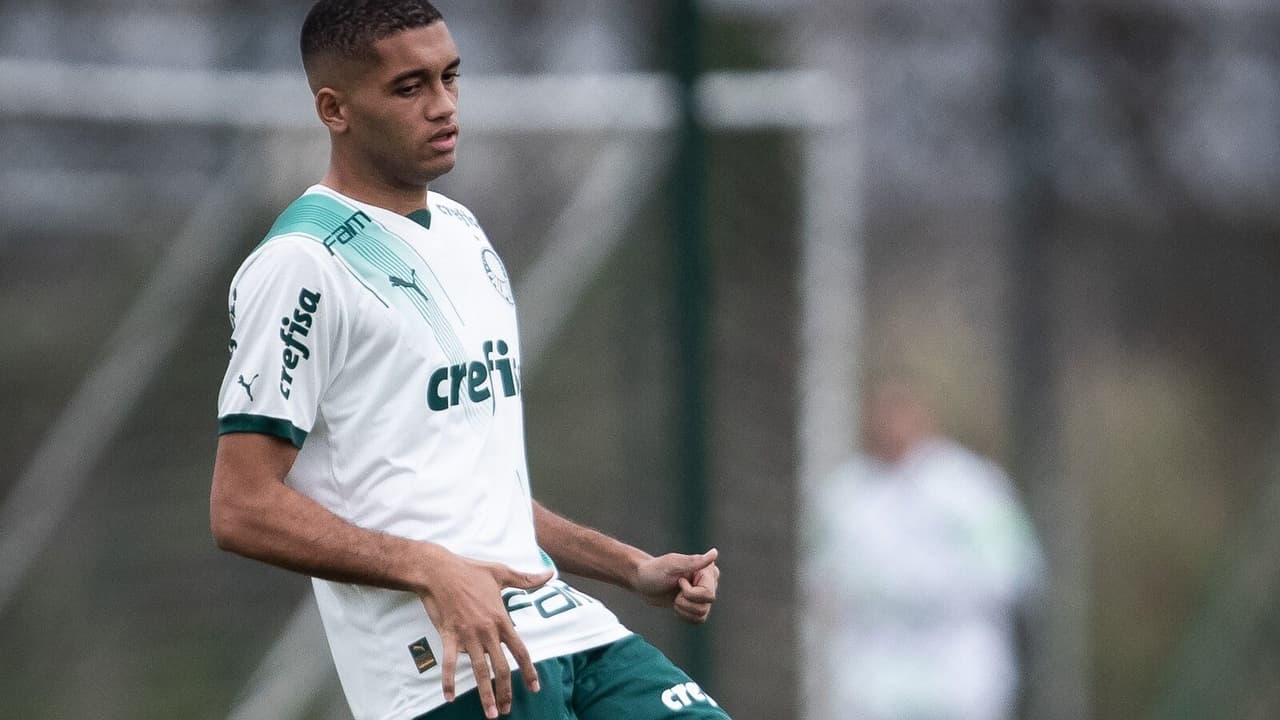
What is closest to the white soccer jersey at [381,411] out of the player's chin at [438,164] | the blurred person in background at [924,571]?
the player's chin at [438,164]

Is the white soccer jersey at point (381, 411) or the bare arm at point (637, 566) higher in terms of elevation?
the white soccer jersey at point (381, 411)

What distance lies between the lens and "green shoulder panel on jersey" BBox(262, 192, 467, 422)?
9.72 ft

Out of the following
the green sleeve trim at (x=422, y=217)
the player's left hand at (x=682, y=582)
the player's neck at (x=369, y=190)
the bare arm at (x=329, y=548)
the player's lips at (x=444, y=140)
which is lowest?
the player's left hand at (x=682, y=582)

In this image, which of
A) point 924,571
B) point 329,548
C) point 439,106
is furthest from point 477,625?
point 924,571

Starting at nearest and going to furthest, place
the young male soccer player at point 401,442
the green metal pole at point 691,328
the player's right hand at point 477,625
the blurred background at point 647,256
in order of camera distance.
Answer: the player's right hand at point 477,625 → the young male soccer player at point 401,442 → the green metal pole at point 691,328 → the blurred background at point 647,256

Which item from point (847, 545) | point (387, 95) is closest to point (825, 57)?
point (847, 545)

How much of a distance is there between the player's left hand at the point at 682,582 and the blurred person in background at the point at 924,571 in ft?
13.4

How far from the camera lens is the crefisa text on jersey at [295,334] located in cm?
283

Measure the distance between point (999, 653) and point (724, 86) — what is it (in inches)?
102

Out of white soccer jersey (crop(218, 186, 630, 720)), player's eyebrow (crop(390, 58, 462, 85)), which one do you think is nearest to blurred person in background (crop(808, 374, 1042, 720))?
white soccer jersey (crop(218, 186, 630, 720))

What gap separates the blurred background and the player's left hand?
9.10 ft

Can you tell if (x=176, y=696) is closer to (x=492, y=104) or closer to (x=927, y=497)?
(x=492, y=104)

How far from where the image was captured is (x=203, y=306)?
6.47 meters

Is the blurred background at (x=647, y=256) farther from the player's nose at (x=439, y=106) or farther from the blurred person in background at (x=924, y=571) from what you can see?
the player's nose at (x=439, y=106)
